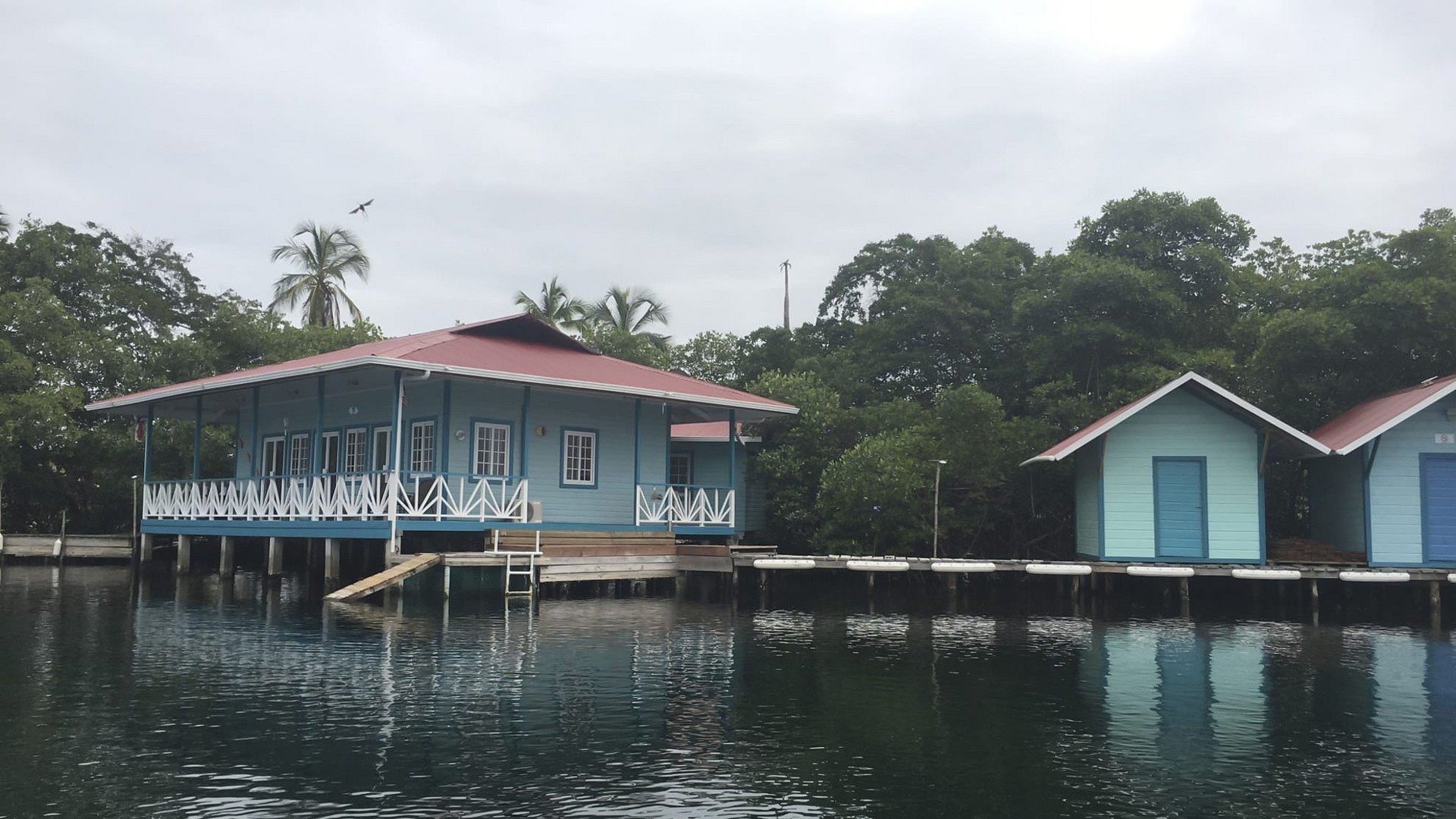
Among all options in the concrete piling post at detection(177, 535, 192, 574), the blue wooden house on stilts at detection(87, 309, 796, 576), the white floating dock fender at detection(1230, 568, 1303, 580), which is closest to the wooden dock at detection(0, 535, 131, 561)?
the blue wooden house on stilts at detection(87, 309, 796, 576)

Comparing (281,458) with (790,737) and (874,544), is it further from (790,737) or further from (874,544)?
(790,737)

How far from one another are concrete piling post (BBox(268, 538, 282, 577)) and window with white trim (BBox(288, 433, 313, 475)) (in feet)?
10.3

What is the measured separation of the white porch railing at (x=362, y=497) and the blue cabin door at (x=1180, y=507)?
41.2 ft

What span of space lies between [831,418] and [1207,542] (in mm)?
9758

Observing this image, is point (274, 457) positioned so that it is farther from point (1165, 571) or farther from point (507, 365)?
point (1165, 571)

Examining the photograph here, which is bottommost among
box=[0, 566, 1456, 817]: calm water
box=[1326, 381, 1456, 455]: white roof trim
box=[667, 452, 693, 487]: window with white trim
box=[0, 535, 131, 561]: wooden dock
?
box=[0, 566, 1456, 817]: calm water

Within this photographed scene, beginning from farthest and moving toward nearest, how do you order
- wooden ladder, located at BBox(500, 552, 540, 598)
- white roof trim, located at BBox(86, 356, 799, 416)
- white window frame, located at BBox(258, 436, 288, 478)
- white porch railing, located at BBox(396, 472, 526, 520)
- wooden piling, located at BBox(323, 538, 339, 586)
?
white window frame, located at BBox(258, 436, 288, 478), wooden piling, located at BBox(323, 538, 339, 586), white porch railing, located at BBox(396, 472, 526, 520), wooden ladder, located at BBox(500, 552, 540, 598), white roof trim, located at BBox(86, 356, 799, 416)

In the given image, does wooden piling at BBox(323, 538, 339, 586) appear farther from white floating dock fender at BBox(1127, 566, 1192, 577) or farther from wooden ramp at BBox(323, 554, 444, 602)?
white floating dock fender at BBox(1127, 566, 1192, 577)

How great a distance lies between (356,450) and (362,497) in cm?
516

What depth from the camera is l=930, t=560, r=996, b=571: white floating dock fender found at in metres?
21.3

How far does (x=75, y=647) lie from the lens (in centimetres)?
1354

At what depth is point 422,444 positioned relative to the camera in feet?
76.8

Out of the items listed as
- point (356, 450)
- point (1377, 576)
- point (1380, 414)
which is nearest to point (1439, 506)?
point (1380, 414)

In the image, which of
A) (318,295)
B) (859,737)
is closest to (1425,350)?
(859,737)
